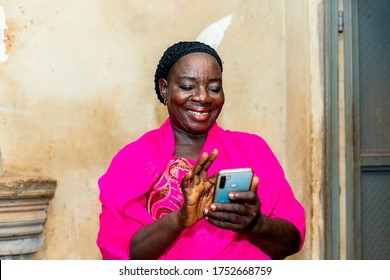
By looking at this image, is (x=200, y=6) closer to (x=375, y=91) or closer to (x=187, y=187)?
(x=375, y=91)

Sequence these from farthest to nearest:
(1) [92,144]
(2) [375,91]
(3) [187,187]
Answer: (2) [375,91]
(1) [92,144]
(3) [187,187]

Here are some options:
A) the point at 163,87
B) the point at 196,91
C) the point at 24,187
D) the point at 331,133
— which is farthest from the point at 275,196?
the point at 24,187

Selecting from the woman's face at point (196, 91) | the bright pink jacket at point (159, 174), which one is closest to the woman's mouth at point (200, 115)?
the woman's face at point (196, 91)

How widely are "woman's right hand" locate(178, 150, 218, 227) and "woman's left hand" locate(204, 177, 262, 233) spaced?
0.11 feet

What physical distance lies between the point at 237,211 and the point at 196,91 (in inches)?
18.1

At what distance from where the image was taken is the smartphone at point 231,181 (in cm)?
180

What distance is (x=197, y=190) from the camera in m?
1.81

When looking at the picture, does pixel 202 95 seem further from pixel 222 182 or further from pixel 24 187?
pixel 24 187

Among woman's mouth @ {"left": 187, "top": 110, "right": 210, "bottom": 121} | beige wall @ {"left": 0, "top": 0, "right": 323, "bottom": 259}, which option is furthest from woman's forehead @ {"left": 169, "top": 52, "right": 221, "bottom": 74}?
beige wall @ {"left": 0, "top": 0, "right": 323, "bottom": 259}

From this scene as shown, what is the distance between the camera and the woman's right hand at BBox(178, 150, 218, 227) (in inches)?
70.5

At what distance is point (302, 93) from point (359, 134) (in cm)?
38

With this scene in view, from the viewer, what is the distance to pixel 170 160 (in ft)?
7.02

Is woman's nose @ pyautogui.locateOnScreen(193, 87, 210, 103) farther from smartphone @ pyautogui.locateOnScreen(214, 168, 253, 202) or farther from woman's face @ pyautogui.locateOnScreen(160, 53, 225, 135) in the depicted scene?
smartphone @ pyautogui.locateOnScreen(214, 168, 253, 202)

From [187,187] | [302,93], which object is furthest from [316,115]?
[187,187]
